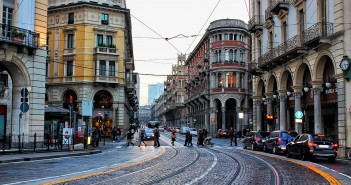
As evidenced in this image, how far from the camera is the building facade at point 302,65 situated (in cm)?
2669

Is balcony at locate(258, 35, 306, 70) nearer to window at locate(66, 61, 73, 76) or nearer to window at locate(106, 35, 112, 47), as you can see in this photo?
window at locate(106, 35, 112, 47)

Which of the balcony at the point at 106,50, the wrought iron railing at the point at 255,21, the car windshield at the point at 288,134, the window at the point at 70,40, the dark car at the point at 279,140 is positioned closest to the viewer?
the dark car at the point at 279,140

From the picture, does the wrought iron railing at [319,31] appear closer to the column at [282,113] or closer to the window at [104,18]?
the column at [282,113]

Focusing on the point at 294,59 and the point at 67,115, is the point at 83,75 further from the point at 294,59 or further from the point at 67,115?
the point at 294,59

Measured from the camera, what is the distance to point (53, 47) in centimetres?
5625

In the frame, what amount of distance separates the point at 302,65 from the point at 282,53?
2695mm

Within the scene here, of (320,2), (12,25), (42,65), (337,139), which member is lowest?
(337,139)

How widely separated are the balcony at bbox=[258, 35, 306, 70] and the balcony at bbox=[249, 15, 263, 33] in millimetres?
3409

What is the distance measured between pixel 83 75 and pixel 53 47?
233 inches

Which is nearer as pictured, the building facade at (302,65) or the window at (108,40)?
the building facade at (302,65)

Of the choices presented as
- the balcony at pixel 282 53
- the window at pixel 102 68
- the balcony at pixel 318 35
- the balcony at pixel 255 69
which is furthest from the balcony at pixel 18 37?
the window at pixel 102 68

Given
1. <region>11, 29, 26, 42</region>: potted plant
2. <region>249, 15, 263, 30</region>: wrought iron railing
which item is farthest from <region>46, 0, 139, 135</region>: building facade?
<region>11, 29, 26, 42</region>: potted plant

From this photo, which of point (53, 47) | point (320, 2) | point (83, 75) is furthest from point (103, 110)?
point (320, 2)

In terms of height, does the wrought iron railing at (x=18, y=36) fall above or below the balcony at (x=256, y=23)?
below
